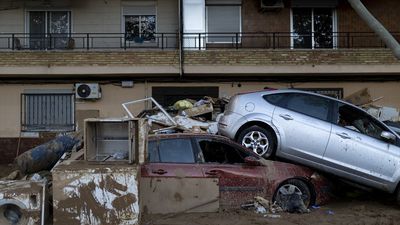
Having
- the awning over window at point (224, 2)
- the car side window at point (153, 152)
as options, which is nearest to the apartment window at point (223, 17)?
the awning over window at point (224, 2)

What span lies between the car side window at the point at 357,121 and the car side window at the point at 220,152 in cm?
204

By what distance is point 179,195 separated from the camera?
314 inches

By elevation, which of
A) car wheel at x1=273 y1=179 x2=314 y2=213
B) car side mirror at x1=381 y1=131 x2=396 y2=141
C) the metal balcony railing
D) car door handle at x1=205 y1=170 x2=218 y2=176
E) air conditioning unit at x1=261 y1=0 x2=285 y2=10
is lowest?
car wheel at x1=273 y1=179 x2=314 y2=213

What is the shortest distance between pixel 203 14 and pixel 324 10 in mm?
4321

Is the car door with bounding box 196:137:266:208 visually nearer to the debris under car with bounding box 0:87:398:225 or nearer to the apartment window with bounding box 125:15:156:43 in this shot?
the debris under car with bounding box 0:87:398:225

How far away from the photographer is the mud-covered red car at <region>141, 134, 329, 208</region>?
8.07m

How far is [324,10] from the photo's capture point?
17703 millimetres

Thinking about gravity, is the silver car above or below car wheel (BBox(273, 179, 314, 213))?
above

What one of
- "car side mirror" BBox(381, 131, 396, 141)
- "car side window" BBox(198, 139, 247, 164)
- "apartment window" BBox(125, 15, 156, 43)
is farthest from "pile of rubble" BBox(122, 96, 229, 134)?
"apartment window" BBox(125, 15, 156, 43)

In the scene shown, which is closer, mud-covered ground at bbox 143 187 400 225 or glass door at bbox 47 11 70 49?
mud-covered ground at bbox 143 187 400 225

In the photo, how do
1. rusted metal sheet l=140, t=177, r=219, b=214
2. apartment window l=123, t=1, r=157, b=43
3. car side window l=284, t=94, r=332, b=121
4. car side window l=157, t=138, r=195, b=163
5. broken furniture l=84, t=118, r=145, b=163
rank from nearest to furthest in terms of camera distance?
broken furniture l=84, t=118, r=145, b=163 → rusted metal sheet l=140, t=177, r=219, b=214 → car side window l=157, t=138, r=195, b=163 → car side window l=284, t=94, r=332, b=121 → apartment window l=123, t=1, r=157, b=43

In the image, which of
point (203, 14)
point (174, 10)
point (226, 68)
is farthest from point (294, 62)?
point (174, 10)

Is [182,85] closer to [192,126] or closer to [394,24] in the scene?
[192,126]

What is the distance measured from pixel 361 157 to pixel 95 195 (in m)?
4.63
